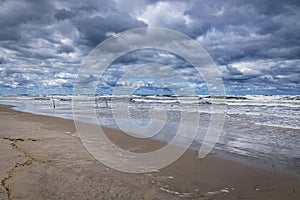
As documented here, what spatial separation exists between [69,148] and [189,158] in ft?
12.7

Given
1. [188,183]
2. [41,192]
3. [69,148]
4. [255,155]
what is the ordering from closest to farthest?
[41,192], [188,183], [255,155], [69,148]

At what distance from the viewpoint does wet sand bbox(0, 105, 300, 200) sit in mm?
4605

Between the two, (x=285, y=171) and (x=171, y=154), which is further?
(x=171, y=154)

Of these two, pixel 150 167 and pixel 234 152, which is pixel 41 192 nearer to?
pixel 150 167

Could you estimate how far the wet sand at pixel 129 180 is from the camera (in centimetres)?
461

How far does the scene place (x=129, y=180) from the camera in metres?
5.43

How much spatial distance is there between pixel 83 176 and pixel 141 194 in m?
1.50

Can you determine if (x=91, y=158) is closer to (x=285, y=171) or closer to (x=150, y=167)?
(x=150, y=167)

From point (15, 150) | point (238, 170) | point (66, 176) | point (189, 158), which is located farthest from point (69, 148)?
point (238, 170)

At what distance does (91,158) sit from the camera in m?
7.16

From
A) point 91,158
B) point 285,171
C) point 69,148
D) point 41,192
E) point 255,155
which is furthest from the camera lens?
point 69,148

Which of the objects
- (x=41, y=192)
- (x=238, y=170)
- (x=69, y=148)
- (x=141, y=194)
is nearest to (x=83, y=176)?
(x=41, y=192)

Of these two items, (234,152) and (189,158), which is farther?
(234,152)

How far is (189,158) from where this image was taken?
7523 mm
